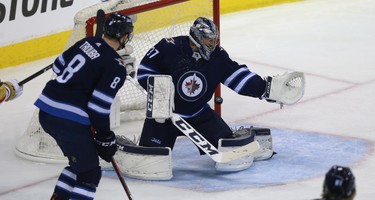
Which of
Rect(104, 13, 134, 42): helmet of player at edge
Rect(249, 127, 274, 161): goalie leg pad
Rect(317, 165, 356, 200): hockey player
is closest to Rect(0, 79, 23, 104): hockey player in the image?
Rect(104, 13, 134, 42): helmet of player at edge

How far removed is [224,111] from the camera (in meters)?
6.66

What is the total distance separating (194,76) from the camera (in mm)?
5387

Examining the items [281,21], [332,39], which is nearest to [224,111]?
[332,39]

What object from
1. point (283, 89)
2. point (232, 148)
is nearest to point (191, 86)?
point (232, 148)

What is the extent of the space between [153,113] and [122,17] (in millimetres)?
731

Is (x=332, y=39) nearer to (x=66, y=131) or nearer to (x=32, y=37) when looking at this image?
(x=32, y=37)

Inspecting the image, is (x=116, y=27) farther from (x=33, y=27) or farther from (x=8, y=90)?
(x=33, y=27)

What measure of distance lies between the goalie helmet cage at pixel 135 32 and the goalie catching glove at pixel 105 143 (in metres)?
1.04

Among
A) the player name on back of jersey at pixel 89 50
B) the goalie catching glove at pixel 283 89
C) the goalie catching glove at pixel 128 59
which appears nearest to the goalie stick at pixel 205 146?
the goalie catching glove at pixel 283 89

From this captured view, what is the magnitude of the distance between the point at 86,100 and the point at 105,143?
194mm

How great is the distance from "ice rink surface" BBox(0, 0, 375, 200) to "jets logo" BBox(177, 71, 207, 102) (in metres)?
0.40

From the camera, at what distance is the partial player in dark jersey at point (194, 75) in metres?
5.38

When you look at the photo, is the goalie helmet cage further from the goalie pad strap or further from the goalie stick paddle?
the goalie stick paddle

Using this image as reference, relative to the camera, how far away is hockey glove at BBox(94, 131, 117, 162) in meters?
A: 4.57
